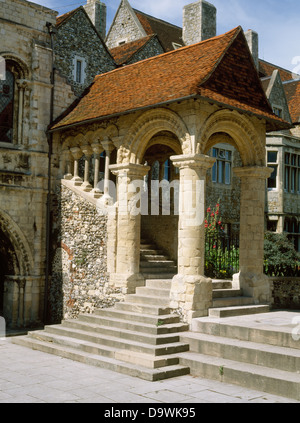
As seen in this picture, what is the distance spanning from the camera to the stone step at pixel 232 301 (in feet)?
31.3

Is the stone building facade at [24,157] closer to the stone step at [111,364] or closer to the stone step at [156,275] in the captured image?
the stone step at [111,364]

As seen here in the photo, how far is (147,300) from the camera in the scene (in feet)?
32.3

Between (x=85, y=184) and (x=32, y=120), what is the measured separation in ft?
6.96

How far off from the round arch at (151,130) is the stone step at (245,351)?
3.33 m

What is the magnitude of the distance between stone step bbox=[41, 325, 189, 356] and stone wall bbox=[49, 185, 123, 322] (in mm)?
1118

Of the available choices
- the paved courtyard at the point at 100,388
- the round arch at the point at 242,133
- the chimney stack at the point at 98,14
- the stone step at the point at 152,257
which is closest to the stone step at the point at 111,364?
the paved courtyard at the point at 100,388

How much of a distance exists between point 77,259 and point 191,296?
3520 millimetres

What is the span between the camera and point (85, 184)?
11844mm

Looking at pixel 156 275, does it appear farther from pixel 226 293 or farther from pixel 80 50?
pixel 80 50

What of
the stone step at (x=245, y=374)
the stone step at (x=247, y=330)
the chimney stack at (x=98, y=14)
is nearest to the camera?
the stone step at (x=245, y=374)

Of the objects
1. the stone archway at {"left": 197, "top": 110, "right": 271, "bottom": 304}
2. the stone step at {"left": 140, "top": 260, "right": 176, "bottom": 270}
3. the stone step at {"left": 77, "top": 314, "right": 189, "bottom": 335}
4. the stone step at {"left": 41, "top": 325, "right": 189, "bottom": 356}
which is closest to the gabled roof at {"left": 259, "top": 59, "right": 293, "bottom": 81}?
the stone archway at {"left": 197, "top": 110, "right": 271, "bottom": 304}


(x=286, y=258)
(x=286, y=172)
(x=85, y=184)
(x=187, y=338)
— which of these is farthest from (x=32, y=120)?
(x=286, y=172)

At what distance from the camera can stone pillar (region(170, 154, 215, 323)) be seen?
905cm

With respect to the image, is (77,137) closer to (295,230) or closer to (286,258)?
(286,258)
